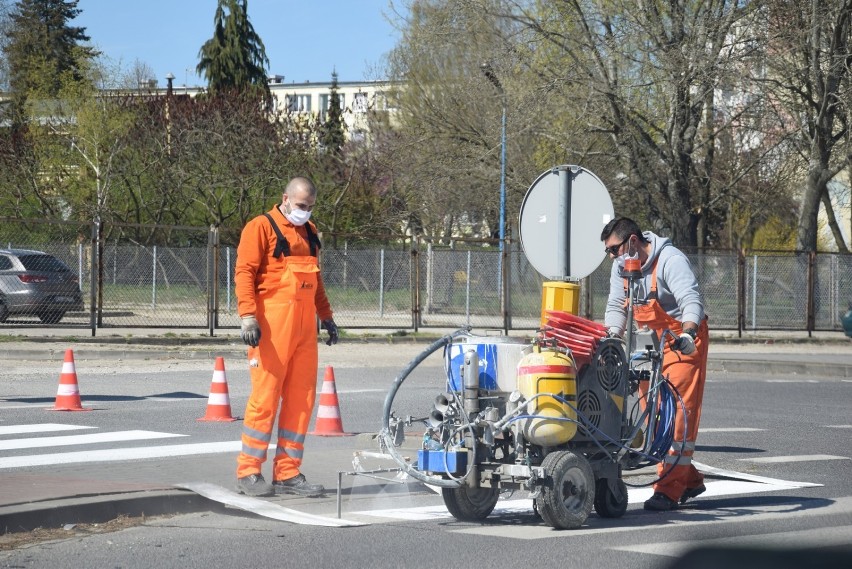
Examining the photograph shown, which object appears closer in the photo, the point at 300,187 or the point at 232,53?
the point at 300,187

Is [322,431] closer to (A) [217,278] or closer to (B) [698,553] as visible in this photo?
(B) [698,553]

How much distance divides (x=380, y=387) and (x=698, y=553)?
13.9 metres

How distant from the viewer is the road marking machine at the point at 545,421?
23.3 feet

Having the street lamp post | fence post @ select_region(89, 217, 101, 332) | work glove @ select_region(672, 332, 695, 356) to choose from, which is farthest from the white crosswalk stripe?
the street lamp post

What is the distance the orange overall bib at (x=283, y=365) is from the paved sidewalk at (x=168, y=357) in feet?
1.25

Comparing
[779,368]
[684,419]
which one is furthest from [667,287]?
[779,368]

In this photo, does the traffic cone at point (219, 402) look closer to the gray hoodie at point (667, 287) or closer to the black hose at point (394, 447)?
the gray hoodie at point (667, 287)

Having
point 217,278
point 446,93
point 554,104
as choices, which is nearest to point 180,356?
point 217,278

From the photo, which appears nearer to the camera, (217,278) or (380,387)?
(380,387)

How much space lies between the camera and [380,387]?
16.9m

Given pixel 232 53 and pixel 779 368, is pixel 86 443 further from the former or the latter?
pixel 232 53

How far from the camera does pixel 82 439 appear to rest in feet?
36.7

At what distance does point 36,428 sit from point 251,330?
4678mm

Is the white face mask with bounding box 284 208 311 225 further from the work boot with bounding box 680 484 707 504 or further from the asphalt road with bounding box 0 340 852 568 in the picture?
the work boot with bounding box 680 484 707 504
